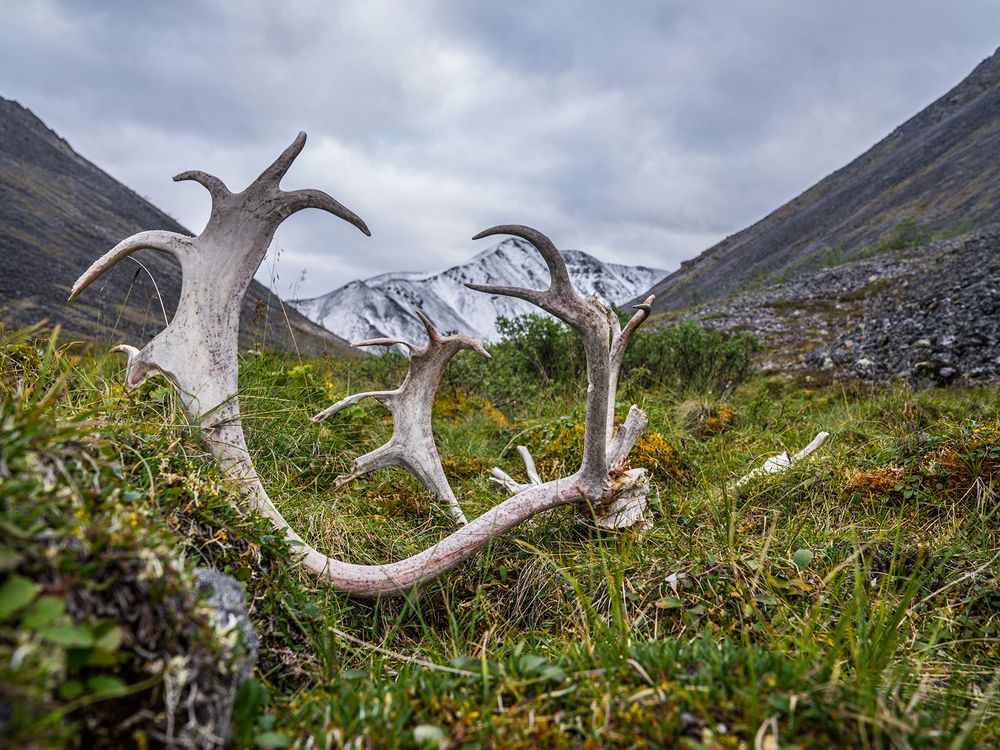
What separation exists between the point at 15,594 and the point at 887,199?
76.5 meters

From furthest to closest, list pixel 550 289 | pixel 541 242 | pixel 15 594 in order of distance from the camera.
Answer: pixel 550 289 → pixel 541 242 → pixel 15 594

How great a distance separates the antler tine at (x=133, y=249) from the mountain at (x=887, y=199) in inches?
1668

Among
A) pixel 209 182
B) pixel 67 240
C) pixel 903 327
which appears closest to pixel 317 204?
pixel 209 182

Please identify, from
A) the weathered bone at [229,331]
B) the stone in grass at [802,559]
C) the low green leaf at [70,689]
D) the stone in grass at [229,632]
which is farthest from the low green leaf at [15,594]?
the stone in grass at [802,559]

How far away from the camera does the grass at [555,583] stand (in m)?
1.11

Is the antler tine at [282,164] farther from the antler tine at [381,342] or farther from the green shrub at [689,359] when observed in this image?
the green shrub at [689,359]

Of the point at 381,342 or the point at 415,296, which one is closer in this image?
the point at 381,342

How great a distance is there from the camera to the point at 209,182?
2.37 meters

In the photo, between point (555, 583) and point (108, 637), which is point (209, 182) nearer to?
point (108, 637)

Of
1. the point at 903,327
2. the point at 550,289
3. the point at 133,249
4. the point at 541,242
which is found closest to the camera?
the point at 133,249

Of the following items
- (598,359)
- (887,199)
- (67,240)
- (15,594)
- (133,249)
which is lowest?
(15,594)

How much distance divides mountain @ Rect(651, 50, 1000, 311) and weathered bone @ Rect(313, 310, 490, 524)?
134 ft

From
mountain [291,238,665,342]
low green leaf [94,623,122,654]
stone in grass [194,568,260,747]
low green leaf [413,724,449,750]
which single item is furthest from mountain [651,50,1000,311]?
low green leaf [94,623,122,654]

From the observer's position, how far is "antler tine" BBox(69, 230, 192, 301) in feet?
6.88
